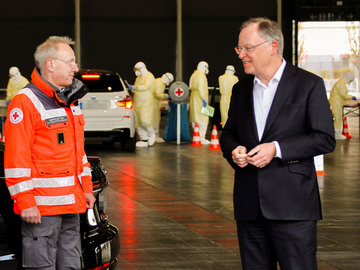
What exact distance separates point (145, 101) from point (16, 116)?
1370 centimetres

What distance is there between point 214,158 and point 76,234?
10504 mm

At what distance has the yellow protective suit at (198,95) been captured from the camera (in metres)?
18.6

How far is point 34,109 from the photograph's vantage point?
4.20 m

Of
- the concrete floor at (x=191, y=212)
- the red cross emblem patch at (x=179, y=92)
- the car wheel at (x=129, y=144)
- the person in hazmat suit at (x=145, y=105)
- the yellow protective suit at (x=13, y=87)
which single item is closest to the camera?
the concrete floor at (x=191, y=212)

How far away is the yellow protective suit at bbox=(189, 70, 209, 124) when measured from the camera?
18.6m

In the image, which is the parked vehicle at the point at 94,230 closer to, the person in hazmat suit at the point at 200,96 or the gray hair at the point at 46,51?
the gray hair at the point at 46,51

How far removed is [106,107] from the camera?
1572cm

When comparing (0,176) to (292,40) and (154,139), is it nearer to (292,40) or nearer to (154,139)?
(154,139)

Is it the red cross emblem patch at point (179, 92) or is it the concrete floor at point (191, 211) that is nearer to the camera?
the concrete floor at point (191, 211)

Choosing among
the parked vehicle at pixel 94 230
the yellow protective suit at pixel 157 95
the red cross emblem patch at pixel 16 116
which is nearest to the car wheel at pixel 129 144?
the yellow protective suit at pixel 157 95

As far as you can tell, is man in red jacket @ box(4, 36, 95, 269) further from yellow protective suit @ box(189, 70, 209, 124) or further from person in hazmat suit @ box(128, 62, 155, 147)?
yellow protective suit @ box(189, 70, 209, 124)

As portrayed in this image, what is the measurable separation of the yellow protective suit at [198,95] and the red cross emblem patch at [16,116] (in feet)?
47.6

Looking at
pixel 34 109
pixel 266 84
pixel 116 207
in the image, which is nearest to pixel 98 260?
pixel 34 109

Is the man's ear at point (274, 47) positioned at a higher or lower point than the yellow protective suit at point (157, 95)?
higher
